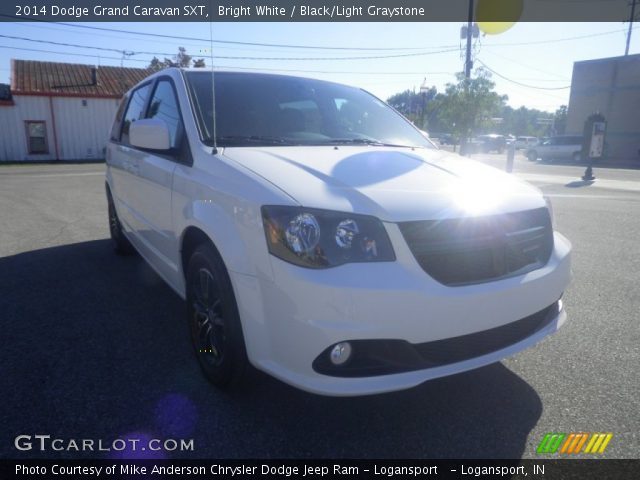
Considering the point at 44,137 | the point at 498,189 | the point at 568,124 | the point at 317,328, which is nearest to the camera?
the point at 317,328

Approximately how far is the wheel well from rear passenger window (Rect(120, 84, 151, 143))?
1836 mm

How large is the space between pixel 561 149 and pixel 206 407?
34.7 m

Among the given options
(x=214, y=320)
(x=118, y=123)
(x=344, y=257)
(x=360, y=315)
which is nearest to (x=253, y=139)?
(x=214, y=320)

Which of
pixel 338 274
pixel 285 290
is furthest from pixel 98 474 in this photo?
pixel 338 274

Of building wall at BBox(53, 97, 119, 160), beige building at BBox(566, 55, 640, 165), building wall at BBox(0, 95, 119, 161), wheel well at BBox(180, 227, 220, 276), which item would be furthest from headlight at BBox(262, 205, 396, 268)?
beige building at BBox(566, 55, 640, 165)

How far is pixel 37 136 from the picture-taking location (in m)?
24.5

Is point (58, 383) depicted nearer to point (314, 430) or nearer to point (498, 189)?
point (314, 430)

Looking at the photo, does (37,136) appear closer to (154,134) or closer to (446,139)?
(446,139)

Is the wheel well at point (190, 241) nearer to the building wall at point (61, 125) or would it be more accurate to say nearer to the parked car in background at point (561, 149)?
the building wall at point (61, 125)

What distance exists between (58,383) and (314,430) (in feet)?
4.94

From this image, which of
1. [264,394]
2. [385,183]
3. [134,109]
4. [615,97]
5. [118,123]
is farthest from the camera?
[615,97]

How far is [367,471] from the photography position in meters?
2.01

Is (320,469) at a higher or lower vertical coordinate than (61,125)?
lower

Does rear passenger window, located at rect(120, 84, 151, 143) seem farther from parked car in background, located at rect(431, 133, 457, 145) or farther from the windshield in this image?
parked car in background, located at rect(431, 133, 457, 145)
